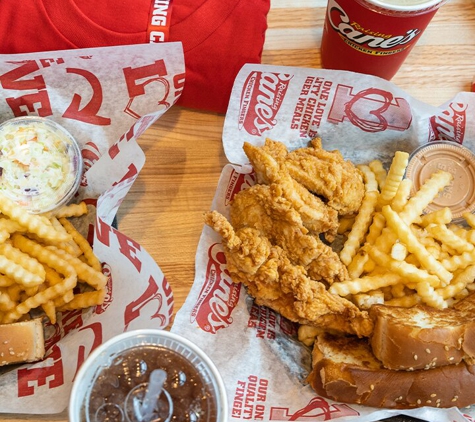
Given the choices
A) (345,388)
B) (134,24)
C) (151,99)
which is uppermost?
(134,24)

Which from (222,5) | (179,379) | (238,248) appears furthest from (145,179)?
(179,379)

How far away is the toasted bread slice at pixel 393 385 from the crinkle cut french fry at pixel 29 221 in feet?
3.14

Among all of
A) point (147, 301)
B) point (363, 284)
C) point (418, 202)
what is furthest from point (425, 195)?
point (147, 301)

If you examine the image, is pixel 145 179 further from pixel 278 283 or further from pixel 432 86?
pixel 432 86

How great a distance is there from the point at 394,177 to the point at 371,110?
296mm

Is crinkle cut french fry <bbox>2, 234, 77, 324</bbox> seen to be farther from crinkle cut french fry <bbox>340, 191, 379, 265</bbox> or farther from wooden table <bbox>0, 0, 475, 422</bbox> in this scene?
crinkle cut french fry <bbox>340, 191, 379, 265</bbox>

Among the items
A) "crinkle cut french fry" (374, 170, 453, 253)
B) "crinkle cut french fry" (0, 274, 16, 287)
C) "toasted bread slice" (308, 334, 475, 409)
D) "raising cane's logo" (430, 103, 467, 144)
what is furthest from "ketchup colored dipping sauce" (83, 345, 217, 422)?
"raising cane's logo" (430, 103, 467, 144)

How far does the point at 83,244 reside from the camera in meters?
2.01

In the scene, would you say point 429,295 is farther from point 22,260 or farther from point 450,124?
point 22,260

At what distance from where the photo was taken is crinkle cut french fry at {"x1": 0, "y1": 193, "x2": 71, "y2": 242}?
184cm

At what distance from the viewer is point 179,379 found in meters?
1.52

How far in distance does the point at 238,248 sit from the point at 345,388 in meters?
0.55

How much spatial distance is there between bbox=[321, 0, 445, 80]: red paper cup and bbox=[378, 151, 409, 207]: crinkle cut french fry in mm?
378

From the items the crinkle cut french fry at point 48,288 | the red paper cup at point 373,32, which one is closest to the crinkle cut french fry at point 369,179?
the red paper cup at point 373,32
